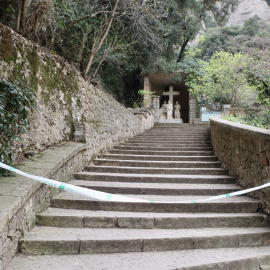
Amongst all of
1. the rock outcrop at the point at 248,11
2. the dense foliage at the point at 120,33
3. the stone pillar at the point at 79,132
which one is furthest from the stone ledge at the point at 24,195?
the rock outcrop at the point at 248,11

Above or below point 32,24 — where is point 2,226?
below

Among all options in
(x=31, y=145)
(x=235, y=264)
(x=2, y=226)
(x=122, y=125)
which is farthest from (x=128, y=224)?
(x=122, y=125)

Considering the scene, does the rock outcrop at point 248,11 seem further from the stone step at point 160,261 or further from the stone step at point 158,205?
the stone step at point 160,261

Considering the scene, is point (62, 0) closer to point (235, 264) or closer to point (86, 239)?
point (86, 239)

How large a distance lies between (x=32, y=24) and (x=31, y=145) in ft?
8.52

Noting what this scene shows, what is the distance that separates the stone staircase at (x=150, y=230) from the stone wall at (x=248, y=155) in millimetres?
210

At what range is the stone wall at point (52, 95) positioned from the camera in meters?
3.16

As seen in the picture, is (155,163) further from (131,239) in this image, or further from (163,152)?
(131,239)

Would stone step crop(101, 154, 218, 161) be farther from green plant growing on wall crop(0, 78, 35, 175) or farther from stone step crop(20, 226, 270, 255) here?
green plant growing on wall crop(0, 78, 35, 175)

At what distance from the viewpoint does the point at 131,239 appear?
8.39ft

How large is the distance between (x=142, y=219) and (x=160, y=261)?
2.13 ft

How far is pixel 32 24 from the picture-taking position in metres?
4.68

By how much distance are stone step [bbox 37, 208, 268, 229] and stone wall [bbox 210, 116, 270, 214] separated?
0.45 m

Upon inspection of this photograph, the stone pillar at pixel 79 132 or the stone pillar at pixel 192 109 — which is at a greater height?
the stone pillar at pixel 192 109
